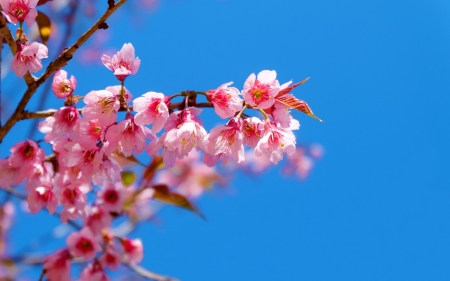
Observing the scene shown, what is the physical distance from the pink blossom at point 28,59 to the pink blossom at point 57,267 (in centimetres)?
79

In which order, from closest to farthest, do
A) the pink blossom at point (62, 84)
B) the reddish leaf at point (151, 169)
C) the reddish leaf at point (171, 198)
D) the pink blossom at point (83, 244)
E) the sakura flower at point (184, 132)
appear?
the sakura flower at point (184, 132) < the pink blossom at point (62, 84) < the pink blossom at point (83, 244) < the reddish leaf at point (171, 198) < the reddish leaf at point (151, 169)

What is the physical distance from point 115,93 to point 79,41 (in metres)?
0.13

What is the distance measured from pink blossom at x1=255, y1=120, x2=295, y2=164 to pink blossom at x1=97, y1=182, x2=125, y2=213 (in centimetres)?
75

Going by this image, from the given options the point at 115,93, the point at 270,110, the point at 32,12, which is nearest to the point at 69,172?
the point at 115,93

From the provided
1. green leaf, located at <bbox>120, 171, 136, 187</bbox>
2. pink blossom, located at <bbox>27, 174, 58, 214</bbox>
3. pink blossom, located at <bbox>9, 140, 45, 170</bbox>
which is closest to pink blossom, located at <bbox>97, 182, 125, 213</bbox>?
green leaf, located at <bbox>120, 171, 136, 187</bbox>

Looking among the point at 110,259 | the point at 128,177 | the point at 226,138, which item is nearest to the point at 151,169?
the point at 128,177

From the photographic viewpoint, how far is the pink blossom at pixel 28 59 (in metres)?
0.95

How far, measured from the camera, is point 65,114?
1031mm

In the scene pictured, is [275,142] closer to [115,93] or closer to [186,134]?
[186,134]

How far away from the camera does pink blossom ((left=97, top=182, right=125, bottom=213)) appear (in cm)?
153

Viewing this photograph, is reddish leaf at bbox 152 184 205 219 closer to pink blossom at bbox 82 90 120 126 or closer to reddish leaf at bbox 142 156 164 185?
reddish leaf at bbox 142 156 164 185

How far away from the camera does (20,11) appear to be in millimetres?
967

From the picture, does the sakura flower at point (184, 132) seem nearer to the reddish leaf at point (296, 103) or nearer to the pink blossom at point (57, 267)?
the reddish leaf at point (296, 103)

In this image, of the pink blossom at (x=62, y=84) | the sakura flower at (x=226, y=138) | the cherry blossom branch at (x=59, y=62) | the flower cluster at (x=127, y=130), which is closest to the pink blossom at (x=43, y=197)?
the flower cluster at (x=127, y=130)
